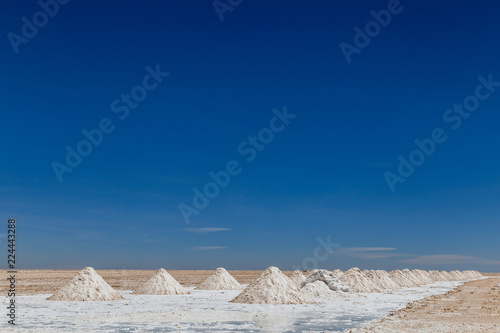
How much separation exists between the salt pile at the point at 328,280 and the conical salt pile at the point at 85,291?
495 inches

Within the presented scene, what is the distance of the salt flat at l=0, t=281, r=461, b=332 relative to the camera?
638 inches

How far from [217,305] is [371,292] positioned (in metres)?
16.6

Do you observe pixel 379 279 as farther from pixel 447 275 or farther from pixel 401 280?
pixel 447 275

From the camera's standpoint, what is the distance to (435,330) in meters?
15.6

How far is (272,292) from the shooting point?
25.0 metres

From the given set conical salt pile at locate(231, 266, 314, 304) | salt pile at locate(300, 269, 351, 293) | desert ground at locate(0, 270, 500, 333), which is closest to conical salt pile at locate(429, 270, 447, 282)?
salt pile at locate(300, 269, 351, 293)

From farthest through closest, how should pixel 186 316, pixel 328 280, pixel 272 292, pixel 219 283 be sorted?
pixel 219 283 < pixel 328 280 < pixel 272 292 < pixel 186 316

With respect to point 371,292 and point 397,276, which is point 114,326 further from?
point 397,276

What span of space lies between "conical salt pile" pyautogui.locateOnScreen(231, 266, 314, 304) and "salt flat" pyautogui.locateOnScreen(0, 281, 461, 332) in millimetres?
937

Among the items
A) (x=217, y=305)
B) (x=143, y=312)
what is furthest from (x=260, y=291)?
(x=143, y=312)

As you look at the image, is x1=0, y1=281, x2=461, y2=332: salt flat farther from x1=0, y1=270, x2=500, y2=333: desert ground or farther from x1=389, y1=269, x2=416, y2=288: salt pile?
x1=389, y1=269, x2=416, y2=288: salt pile

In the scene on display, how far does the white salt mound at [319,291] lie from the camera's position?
29.1m

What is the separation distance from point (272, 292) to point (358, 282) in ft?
46.7

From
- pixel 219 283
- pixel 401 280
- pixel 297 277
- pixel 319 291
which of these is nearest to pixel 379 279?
pixel 297 277
